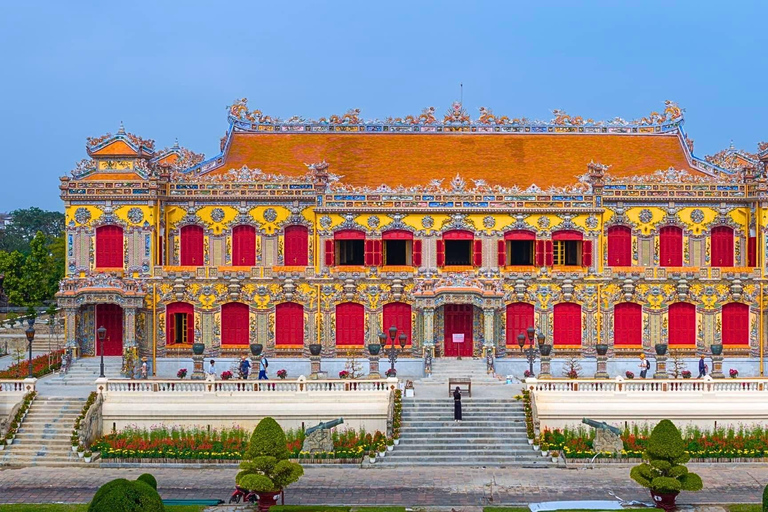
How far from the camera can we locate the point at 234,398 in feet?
116

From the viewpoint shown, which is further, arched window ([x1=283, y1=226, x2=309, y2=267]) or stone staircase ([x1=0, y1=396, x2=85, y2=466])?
arched window ([x1=283, y1=226, x2=309, y2=267])

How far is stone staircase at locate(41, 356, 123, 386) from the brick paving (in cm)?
875

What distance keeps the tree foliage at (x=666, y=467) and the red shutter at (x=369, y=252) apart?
21.9m

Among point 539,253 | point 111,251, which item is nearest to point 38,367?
point 111,251

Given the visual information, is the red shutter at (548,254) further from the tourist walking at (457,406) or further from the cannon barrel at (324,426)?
the cannon barrel at (324,426)

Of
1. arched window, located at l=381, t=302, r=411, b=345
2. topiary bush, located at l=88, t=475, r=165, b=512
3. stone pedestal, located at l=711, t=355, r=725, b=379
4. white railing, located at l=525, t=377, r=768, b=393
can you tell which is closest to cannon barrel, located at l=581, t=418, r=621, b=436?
white railing, located at l=525, t=377, r=768, b=393

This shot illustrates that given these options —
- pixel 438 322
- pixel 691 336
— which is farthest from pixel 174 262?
pixel 691 336

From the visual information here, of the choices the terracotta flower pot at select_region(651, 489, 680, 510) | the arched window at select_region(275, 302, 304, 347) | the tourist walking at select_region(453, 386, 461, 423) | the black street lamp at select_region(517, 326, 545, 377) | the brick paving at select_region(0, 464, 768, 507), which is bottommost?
the brick paving at select_region(0, 464, 768, 507)

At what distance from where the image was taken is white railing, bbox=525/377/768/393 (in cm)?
3544

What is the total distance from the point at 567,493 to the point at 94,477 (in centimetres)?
1521

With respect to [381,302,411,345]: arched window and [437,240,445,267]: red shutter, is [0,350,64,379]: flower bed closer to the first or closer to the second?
[381,302,411,345]: arched window

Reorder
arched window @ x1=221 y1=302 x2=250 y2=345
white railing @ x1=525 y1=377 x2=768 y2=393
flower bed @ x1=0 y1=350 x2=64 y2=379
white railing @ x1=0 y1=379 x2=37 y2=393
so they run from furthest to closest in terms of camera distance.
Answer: arched window @ x1=221 y1=302 x2=250 y2=345 < flower bed @ x1=0 y1=350 x2=64 y2=379 < white railing @ x1=0 y1=379 x2=37 y2=393 < white railing @ x1=525 y1=377 x2=768 y2=393

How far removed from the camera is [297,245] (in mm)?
48062

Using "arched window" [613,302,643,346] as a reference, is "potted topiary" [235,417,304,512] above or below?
below
